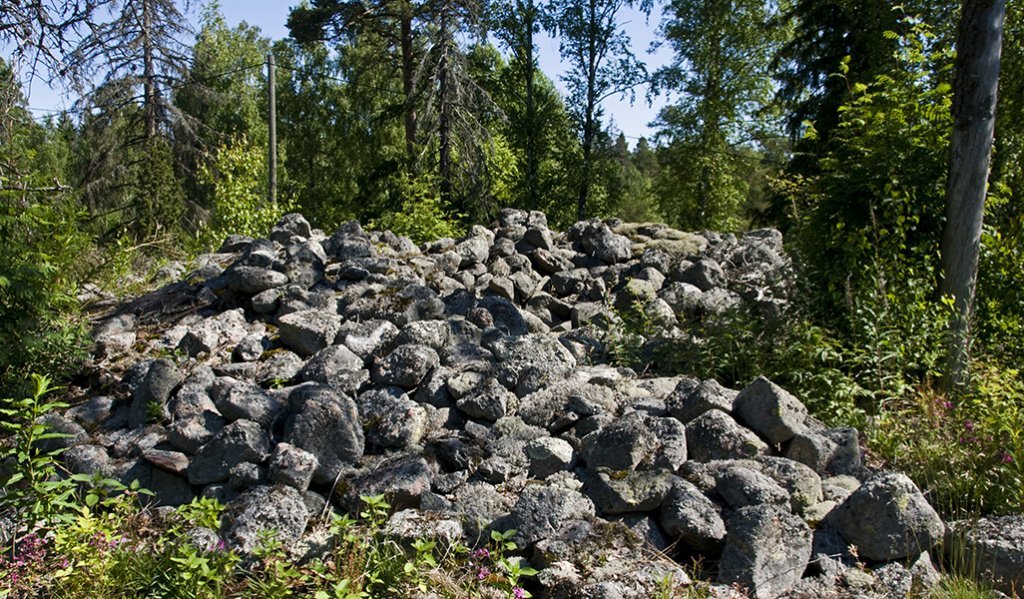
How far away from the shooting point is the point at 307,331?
5.58 m

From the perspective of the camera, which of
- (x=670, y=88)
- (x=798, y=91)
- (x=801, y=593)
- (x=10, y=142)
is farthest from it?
(x=670, y=88)

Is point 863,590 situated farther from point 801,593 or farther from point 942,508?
point 942,508

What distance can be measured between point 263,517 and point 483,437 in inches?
50.3

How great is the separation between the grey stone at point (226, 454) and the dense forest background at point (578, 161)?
1.63 metres

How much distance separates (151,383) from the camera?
4.81 m

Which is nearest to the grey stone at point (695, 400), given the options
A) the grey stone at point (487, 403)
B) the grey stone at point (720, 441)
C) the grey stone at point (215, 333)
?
the grey stone at point (720, 441)

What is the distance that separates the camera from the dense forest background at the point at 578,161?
17.2 feet

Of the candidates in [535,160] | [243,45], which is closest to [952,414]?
[535,160]

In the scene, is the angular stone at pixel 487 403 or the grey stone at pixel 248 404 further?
the angular stone at pixel 487 403

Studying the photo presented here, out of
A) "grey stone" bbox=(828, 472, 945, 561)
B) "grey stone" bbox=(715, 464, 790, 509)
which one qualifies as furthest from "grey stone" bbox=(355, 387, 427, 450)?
"grey stone" bbox=(828, 472, 945, 561)

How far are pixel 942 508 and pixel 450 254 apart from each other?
15.8ft

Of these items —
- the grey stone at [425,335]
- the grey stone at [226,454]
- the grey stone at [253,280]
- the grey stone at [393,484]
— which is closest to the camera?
the grey stone at [393,484]

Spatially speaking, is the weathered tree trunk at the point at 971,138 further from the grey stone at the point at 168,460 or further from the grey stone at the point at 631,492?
the grey stone at the point at 168,460

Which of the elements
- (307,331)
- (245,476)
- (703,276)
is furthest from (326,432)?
(703,276)
